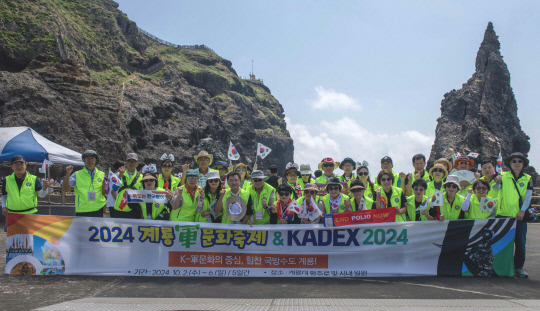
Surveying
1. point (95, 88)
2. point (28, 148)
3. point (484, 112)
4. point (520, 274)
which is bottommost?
point (520, 274)

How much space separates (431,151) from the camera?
85562 mm

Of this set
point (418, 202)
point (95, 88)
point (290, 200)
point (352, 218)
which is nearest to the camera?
point (352, 218)

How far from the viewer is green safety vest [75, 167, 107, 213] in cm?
714

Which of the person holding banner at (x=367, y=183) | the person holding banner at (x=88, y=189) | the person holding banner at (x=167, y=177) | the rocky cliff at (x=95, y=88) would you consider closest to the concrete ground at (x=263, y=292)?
the person holding banner at (x=88, y=189)

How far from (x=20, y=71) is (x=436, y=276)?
4380cm

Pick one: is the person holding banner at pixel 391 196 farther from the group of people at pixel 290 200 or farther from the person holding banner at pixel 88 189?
the person holding banner at pixel 88 189

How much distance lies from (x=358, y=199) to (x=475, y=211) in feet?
6.32

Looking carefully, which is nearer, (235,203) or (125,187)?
(235,203)

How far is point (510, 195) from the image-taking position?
6320 millimetres

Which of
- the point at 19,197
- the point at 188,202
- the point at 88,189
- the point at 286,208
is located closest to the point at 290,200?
the point at 286,208

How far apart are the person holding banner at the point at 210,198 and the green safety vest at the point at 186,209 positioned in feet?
0.40

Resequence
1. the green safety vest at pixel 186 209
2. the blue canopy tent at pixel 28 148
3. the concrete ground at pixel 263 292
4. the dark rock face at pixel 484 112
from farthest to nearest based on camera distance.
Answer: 1. the dark rock face at pixel 484 112
2. the blue canopy tent at pixel 28 148
3. the green safety vest at pixel 186 209
4. the concrete ground at pixel 263 292

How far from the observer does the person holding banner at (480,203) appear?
6387mm

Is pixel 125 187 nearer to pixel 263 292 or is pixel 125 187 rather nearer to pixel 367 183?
pixel 263 292
